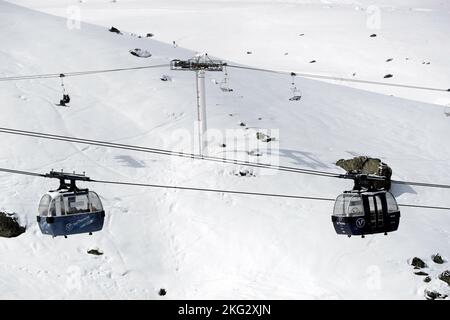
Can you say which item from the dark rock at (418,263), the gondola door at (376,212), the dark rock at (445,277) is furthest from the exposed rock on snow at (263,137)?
the gondola door at (376,212)

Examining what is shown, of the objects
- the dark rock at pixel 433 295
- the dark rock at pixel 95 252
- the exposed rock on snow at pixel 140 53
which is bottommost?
the dark rock at pixel 433 295

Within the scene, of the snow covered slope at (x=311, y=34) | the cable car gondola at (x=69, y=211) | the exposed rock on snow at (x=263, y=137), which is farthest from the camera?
the snow covered slope at (x=311, y=34)

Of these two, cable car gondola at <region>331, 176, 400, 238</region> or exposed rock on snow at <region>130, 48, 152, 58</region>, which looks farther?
exposed rock on snow at <region>130, 48, 152, 58</region>

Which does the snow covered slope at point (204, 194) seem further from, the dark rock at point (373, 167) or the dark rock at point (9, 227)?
the dark rock at point (373, 167)

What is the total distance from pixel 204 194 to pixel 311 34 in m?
55.5

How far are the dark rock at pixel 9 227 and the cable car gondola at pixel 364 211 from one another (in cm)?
1894

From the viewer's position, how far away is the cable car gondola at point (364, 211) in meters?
18.7

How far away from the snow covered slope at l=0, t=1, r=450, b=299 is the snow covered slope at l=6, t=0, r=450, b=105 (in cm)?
1257

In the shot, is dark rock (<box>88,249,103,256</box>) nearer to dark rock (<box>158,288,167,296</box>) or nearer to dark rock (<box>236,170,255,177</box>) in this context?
dark rock (<box>158,288,167,296</box>)

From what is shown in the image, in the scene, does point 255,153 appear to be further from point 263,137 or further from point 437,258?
point 437,258

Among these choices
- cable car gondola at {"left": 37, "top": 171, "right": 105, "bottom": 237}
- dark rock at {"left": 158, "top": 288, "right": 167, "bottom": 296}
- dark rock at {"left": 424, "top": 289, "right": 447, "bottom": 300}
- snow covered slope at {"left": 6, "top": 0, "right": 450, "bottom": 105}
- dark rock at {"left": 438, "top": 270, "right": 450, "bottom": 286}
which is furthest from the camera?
snow covered slope at {"left": 6, "top": 0, "right": 450, "bottom": 105}

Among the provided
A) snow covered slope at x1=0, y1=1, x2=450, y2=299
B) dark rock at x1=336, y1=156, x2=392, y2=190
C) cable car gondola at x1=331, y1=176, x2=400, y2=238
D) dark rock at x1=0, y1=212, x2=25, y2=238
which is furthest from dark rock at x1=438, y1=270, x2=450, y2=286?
dark rock at x1=0, y1=212, x2=25, y2=238

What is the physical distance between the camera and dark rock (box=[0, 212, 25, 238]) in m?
30.7
